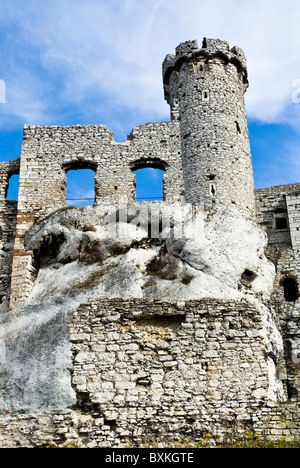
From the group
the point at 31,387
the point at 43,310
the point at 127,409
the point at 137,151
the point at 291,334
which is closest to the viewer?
the point at 127,409

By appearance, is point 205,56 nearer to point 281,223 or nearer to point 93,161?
point 93,161

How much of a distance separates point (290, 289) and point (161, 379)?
787cm

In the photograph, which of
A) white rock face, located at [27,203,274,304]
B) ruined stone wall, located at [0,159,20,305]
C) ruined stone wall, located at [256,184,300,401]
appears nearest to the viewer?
white rock face, located at [27,203,274,304]

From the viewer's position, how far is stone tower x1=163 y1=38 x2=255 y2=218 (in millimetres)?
20547

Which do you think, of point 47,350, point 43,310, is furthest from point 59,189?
point 47,350

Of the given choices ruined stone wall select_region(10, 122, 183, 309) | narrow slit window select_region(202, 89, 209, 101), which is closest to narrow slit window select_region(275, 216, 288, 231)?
ruined stone wall select_region(10, 122, 183, 309)

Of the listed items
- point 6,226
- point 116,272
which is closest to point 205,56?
point 6,226

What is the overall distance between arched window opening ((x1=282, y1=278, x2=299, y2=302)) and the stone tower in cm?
284

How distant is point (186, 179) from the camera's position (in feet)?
68.8

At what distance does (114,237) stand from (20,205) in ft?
15.9

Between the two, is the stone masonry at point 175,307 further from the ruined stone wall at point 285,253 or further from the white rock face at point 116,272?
the white rock face at point 116,272

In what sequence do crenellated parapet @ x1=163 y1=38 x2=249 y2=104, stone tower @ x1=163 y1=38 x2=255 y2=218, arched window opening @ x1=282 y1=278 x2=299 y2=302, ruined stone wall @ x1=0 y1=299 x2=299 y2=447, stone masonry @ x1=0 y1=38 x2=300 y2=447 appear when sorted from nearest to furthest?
ruined stone wall @ x1=0 y1=299 x2=299 y2=447, stone masonry @ x1=0 y1=38 x2=300 y2=447, arched window opening @ x1=282 y1=278 x2=299 y2=302, stone tower @ x1=163 y1=38 x2=255 y2=218, crenellated parapet @ x1=163 y1=38 x2=249 y2=104

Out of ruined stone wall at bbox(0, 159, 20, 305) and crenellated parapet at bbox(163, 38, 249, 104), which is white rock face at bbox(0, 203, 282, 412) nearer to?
ruined stone wall at bbox(0, 159, 20, 305)

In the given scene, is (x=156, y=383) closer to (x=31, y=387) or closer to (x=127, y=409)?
(x=127, y=409)
